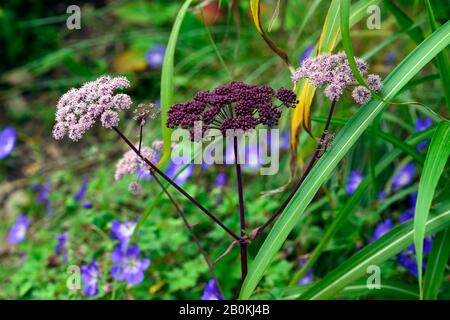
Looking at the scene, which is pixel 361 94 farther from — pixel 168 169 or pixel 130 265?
pixel 168 169

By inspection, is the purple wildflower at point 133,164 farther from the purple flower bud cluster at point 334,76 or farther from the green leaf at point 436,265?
the green leaf at point 436,265

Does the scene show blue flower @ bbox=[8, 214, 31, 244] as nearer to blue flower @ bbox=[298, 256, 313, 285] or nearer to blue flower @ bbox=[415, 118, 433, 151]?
blue flower @ bbox=[298, 256, 313, 285]

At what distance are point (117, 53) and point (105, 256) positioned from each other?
6.45 ft

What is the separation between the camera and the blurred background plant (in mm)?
Answer: 2170

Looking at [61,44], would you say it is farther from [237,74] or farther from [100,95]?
[100,95]

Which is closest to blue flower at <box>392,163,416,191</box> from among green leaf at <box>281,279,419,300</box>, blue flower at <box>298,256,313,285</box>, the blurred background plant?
the blurred background plant

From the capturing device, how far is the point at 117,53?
4109mm

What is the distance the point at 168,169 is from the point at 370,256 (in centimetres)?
114

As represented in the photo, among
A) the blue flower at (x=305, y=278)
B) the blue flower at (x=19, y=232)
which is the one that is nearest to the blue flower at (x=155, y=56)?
the blue flower at (x=19, y=232)

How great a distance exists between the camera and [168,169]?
260 centimetres

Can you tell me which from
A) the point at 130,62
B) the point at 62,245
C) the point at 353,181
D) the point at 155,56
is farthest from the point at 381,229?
the point at 130,62

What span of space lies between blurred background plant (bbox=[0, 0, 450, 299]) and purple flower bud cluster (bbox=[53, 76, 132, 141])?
0.42m

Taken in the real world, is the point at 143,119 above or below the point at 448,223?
above
